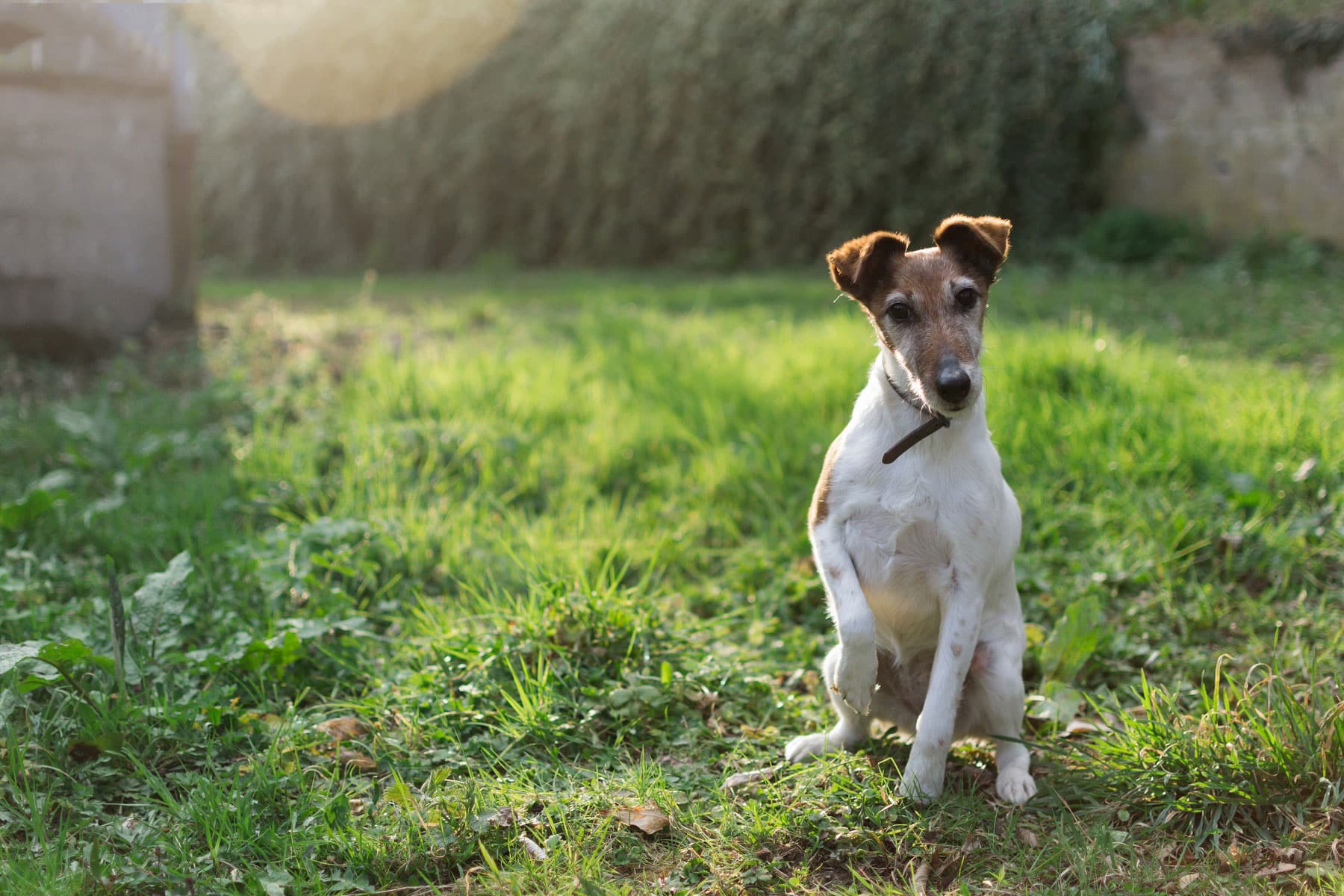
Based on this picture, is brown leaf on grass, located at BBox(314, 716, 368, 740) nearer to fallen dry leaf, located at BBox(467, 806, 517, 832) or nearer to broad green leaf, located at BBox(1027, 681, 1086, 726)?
fallen dry leaf, located at BBox(467, 806, 517, 832)

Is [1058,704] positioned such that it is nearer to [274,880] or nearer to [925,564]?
[925,564]

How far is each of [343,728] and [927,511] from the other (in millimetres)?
1683

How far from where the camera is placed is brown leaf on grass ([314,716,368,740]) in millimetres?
2896

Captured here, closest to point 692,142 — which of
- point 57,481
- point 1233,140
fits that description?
point 1233,140

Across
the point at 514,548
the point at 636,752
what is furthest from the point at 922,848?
the point at 514,548

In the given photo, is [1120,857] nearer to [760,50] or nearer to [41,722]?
[41,722]

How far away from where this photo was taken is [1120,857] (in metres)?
2.34

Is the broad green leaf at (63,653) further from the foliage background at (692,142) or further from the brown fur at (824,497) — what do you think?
the foliage background at (692,142)

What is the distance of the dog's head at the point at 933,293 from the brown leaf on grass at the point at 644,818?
117cm

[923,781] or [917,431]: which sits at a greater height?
[917,431]

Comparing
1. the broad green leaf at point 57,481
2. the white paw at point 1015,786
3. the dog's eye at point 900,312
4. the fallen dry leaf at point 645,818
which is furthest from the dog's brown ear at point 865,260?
the broad green leaf at point 57,481

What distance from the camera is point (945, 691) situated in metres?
2.53

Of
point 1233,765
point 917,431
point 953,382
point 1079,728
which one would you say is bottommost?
point 1079,728

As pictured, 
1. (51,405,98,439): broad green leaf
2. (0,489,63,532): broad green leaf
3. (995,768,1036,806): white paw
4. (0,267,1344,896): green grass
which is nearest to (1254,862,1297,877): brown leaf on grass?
(0,267,1344,896): green grass
